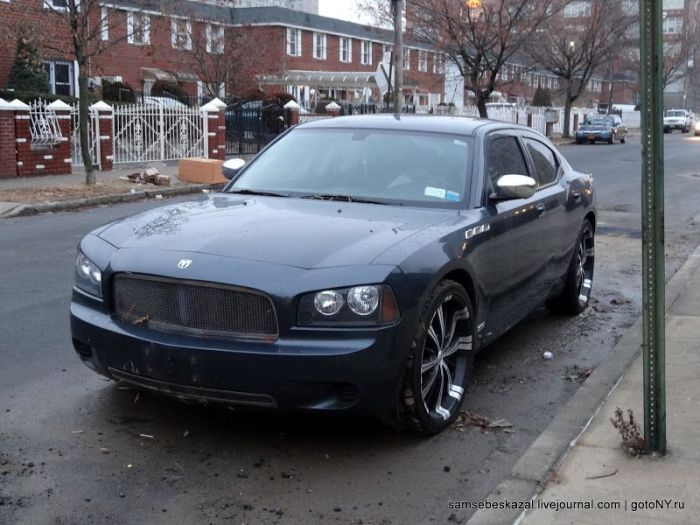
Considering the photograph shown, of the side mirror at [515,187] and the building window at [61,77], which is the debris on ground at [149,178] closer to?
the building window at [61,77]

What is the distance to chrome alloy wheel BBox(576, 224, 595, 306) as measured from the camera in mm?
7207

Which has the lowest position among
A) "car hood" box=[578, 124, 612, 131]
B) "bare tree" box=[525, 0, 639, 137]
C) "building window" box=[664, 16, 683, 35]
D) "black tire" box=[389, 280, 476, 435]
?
"black tire" box=[389, 280, 476, 435]

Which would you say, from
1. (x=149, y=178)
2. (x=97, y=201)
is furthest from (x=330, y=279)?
(x=149, y=178)

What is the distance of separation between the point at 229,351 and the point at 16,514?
108cm

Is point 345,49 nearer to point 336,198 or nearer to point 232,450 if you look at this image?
point 336,198

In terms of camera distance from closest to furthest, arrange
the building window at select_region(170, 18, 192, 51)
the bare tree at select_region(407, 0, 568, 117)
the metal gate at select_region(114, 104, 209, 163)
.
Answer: the metal gate at select_region(114, 104, 209, 163) → the building window at select_region(170, 18, 192, 51) → the bare tree at select_region(407, 0, 568, 117)

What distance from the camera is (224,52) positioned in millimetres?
33875

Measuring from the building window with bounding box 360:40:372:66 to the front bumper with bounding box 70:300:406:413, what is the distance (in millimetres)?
51866

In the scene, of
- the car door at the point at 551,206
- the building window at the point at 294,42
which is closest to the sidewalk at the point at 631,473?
the car door at the point at 551,206

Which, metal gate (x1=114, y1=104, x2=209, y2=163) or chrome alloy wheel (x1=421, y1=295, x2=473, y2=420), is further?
metal gate (x1=114, y1=104, x2=209, y2=163)

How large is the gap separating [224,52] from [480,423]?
31.0 meters

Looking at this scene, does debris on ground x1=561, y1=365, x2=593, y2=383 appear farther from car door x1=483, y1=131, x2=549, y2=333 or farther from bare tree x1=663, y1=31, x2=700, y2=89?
bare tree x1=663, y1=31, x2=700, y2=89

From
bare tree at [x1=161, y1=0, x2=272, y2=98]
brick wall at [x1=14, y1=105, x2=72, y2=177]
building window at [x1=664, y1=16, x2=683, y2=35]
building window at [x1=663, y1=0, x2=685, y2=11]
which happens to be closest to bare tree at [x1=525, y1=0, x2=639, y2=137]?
bare tree at [x1=161, y1=0, x2=272, y2=98]

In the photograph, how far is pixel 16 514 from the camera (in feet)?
11.6
